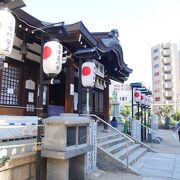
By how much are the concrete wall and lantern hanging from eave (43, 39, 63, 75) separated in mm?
2164

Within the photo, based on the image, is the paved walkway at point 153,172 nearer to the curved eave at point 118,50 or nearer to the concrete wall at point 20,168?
the concrete wall at point 20,168

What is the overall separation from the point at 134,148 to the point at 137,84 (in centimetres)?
655

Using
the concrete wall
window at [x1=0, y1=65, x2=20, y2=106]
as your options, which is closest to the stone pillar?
the concrete wall

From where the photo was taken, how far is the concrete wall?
5285 mm

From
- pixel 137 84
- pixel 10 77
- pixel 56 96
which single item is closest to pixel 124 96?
pixel 137 84

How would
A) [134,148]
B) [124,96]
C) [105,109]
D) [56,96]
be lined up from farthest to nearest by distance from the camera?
[124,96], [105,109], [56,96], [134,148]

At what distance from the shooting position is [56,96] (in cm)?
1330

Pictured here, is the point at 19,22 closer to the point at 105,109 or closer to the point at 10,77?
the point at 10,77

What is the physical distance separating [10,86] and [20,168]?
377cm

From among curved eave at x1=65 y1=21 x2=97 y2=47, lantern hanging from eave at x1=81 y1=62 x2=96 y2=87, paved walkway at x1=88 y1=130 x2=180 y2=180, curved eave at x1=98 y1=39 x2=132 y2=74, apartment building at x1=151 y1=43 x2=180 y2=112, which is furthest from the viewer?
apartment building at x1=151 y1=43 x2=180 y2=112

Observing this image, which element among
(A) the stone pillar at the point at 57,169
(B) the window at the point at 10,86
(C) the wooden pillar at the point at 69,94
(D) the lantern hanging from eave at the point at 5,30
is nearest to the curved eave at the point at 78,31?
(C) the wooden pillar at the point at 69,94

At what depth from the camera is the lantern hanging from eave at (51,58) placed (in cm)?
632

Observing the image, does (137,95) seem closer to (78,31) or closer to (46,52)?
(78,31)

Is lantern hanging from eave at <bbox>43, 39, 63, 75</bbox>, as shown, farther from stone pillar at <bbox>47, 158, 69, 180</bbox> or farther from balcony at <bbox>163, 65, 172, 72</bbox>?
balcony at <bbox>163, 65, 172, 72</bbox>
